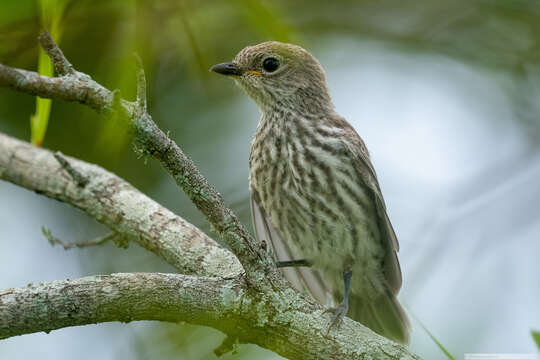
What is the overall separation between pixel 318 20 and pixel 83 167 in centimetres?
240

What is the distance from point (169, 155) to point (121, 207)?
4.61 feet

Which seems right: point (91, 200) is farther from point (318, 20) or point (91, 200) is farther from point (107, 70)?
point (318, 20)

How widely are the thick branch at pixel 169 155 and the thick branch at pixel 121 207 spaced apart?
0.59 m

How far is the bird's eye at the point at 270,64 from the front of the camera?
13.8 ft

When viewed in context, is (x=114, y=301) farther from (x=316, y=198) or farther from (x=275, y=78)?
(x=275, y=78)

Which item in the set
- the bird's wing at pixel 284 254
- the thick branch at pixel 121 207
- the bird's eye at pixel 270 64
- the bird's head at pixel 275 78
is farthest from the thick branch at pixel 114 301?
the bird's eye at pixel 270 64

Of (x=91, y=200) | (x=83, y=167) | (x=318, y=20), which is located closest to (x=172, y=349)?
(x=91, y=200)

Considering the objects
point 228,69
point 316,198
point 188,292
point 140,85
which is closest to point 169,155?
point 140,85

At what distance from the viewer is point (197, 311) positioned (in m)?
2.44

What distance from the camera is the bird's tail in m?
3.90

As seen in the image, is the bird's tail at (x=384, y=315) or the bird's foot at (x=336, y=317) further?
the bird's tail at (x=384, y=315)

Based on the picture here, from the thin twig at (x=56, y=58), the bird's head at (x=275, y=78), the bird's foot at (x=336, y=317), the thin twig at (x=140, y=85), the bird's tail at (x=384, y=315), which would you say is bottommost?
the bird's foot at (x=336, y=317)

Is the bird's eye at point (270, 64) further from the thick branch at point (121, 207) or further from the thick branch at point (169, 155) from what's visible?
the thick branch at point (169, 155)

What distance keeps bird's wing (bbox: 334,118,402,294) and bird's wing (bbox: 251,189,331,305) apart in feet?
1.44
